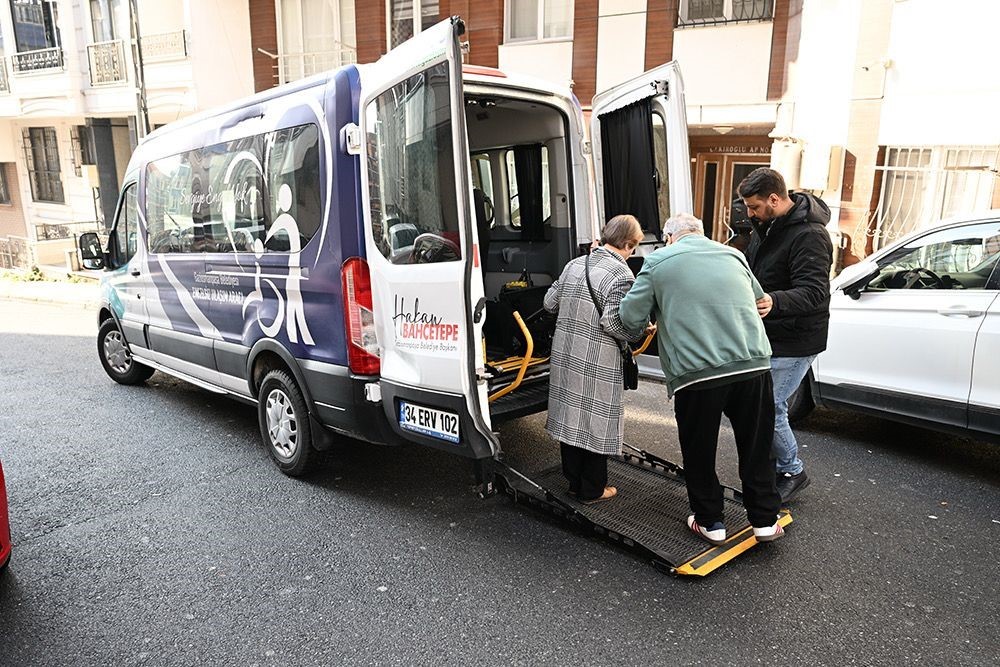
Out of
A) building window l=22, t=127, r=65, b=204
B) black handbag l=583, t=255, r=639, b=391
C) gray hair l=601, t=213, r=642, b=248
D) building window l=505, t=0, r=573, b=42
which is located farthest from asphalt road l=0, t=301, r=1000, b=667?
building window l=22, t=127, r=65, b=204

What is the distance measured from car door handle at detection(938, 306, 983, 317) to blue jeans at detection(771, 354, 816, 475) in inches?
46.3

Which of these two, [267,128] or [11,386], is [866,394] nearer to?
[267,128]

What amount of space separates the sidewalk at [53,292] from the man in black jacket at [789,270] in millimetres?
11473

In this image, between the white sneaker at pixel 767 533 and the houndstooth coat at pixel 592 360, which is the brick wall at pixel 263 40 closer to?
the houndstooth coat at pixel 592 360

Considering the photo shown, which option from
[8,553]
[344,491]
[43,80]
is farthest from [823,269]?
[43,80]

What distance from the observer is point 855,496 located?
4.25m

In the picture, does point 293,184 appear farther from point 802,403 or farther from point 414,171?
point 802,403

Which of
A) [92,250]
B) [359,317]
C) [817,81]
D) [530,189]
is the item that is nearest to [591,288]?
[359,317]

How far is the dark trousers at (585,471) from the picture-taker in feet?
12.8

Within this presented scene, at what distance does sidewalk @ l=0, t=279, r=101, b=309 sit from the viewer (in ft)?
40.4

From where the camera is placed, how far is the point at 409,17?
1313cm

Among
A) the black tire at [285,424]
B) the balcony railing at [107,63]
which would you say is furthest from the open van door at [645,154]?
the balcony railing at [107,63]

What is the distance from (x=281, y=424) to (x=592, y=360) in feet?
7.03

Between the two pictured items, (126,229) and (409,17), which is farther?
(409,17)
